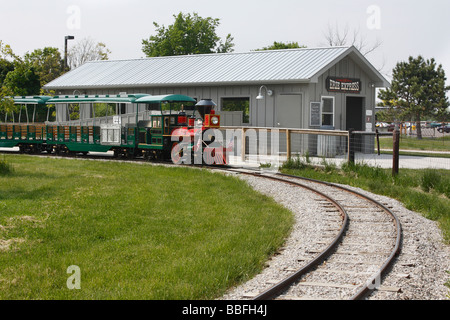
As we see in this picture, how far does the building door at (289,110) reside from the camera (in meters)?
25.5

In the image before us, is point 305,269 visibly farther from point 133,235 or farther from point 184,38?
point 184,38

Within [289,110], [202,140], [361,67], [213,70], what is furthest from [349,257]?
[213,70]

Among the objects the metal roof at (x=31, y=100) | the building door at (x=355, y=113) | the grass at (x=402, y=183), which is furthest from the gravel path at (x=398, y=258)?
the metal roof at (x=31, y=100)

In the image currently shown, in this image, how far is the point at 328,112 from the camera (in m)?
26.4

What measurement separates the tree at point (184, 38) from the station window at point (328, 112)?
3384cm

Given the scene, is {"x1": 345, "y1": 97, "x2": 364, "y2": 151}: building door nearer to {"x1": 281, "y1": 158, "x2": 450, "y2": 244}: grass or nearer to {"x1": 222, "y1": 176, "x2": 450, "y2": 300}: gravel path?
{"x1": 281, "y1": 158, "x2": 450, "y2": 244}: grass

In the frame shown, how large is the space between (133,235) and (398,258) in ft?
14.0

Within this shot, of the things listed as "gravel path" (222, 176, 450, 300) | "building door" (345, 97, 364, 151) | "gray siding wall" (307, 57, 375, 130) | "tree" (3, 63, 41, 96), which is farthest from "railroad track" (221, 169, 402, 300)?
"tree" (3, 63, 41, 96)

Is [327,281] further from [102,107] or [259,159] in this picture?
[102,107]

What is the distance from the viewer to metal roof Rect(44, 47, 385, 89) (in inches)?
1003

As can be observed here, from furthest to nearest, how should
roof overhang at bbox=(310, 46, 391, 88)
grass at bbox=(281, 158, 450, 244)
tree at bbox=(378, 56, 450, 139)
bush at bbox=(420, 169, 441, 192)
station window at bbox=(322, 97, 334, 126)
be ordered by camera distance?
tree at bbox=(378, 56, 450, 139) → station window at bbox=(322, 97, 334, 126) → roof overhang at bbox=(310, 46, 391, 88) → bush at bbox=(420, 169, 441, 192) → grass at bbox=(281, 158, 450, 244)

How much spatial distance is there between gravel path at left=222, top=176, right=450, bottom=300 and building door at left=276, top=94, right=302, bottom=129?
1238cm

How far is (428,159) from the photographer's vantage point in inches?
984
